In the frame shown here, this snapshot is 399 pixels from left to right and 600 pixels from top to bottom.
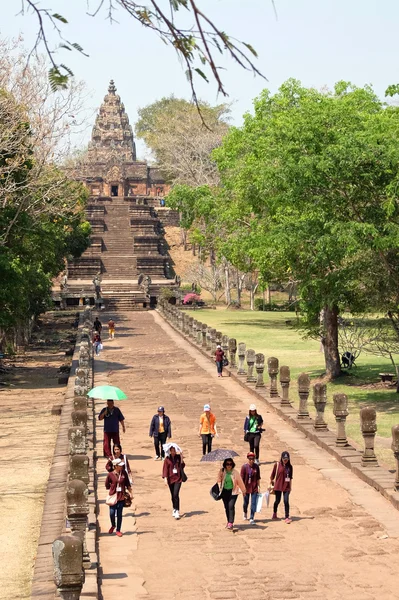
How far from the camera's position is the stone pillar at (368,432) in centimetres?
1557

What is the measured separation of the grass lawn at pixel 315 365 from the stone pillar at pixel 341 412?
0.65 metres

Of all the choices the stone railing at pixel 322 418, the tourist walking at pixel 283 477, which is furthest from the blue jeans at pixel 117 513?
the stone railing at pixel 322 418

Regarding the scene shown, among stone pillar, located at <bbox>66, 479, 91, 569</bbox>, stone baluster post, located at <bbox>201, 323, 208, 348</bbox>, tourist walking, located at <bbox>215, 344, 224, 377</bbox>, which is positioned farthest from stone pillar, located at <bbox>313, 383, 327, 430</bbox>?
stone baluster post, located at <bbox>201, 323, 208, 348</bbox>

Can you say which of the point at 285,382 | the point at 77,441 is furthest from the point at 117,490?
the point at 285,382

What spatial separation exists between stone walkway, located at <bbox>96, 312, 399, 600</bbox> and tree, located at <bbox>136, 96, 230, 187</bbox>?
34654 mm

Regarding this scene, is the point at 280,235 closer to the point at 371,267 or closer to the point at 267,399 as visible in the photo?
the point at 371,267

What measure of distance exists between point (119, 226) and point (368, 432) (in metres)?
71.2

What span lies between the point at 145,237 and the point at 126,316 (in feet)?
83.6

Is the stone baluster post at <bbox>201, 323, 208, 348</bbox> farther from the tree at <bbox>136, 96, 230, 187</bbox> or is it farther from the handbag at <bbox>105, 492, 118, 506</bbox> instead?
the handbag at <bbox>105, 492, 118, 506</bbox>

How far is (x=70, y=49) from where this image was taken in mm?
5098

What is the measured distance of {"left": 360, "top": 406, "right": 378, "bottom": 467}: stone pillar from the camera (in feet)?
51.1

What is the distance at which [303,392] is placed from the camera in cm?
2077

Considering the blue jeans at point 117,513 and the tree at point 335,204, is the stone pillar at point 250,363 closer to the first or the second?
the tree at point 335,204

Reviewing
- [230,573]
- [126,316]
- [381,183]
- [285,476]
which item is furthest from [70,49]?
[126,316]
